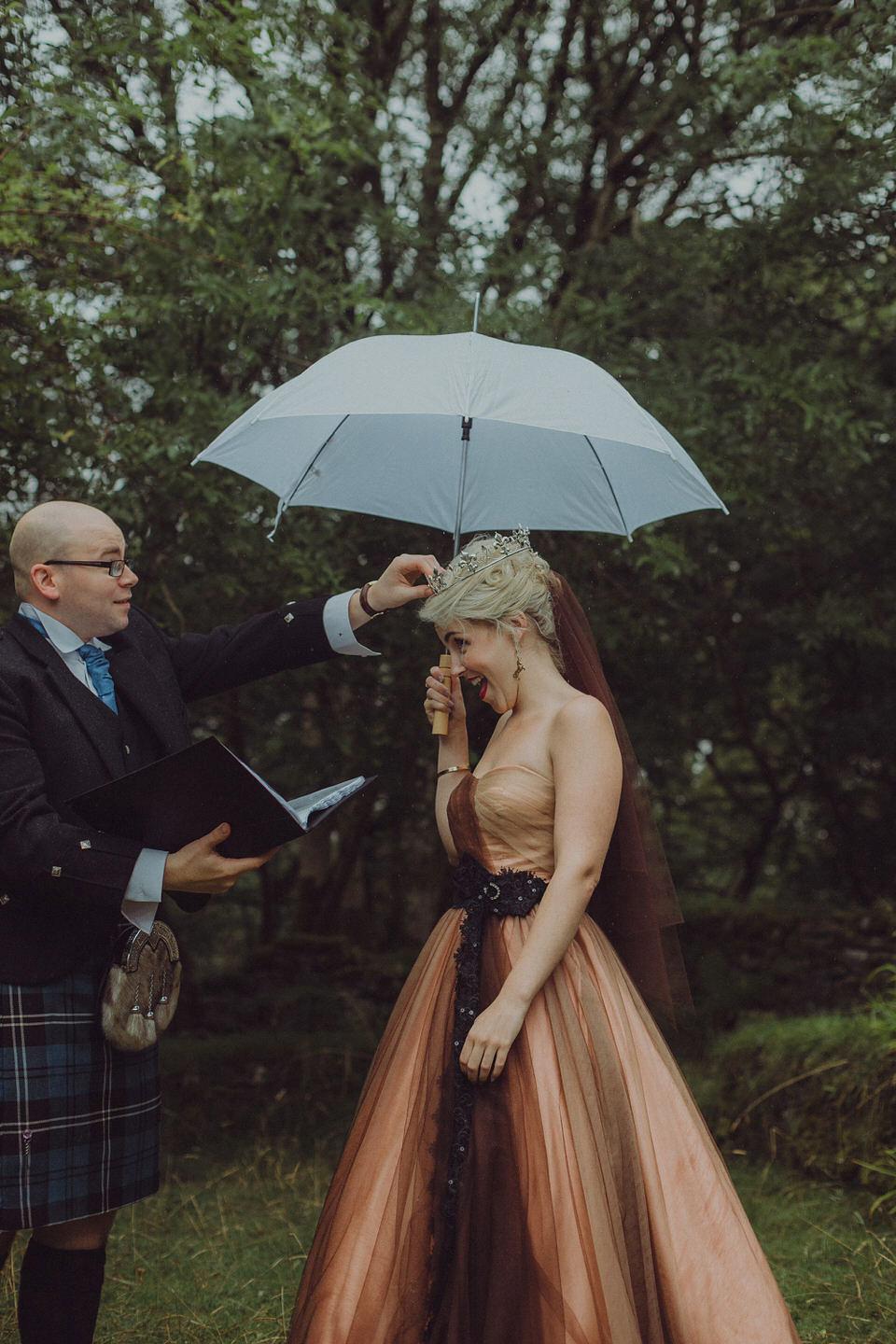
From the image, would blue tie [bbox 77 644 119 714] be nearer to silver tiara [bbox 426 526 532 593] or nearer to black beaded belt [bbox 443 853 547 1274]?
silver tiara [bbox 426 526 532 593]

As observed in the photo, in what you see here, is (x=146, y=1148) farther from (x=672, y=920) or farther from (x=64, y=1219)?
(x=672, y=920)

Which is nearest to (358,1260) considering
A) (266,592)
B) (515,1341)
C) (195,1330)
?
(515,1341)

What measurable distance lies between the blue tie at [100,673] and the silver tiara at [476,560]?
764 millimetres

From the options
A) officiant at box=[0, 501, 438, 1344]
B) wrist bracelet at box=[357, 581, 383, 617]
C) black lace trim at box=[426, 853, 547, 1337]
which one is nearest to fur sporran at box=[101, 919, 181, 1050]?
officiant at box=[0, 501, 438, 1344]

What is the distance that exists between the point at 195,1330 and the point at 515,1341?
167cm

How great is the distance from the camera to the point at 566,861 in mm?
2367

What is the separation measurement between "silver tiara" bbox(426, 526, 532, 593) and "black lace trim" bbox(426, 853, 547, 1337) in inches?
24.8

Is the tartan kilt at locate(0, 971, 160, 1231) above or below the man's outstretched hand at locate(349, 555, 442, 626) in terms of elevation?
below

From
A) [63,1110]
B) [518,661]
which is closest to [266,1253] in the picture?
[63,1110]

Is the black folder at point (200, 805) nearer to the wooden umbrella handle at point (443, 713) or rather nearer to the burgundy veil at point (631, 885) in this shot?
the wooden umbrella handle at point (443, 713)

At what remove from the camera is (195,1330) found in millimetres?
3389

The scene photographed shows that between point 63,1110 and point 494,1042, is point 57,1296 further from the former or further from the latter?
point 494,1042

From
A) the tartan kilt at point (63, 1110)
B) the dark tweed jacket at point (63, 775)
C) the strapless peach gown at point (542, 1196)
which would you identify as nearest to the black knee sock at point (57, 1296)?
the tartan kilt at point (63, 1110)

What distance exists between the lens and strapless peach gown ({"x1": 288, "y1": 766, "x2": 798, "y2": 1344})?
2.18 m
